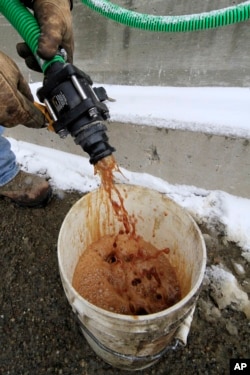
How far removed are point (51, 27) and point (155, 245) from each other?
909mm

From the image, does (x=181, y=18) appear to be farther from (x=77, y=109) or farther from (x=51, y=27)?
(x=77, y=109)

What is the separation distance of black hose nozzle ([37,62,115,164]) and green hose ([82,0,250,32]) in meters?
0.50

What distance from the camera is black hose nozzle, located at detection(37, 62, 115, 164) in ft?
2.60

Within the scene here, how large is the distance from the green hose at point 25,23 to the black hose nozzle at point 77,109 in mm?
115

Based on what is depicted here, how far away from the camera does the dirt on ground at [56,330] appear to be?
105 centimetres

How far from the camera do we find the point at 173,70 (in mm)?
1497

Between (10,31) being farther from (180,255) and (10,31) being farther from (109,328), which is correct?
(109,328)

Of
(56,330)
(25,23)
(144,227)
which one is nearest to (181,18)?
(25,23)

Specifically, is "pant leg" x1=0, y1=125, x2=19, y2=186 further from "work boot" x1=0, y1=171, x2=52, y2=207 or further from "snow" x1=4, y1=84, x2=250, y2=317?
"snow" x1=4, y1=84, x2=250, y2=317

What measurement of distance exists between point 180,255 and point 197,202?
1.52 ft

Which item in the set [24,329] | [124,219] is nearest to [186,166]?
[124,219]

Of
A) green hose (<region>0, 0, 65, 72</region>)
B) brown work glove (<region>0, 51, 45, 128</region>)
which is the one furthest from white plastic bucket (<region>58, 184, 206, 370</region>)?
green hose (<region>0, 0, 65, 72</region>)

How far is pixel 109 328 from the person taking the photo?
2.37 ft

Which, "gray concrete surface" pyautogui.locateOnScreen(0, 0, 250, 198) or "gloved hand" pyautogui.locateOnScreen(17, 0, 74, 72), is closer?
"gloved hand" pyautogui.locateOnScreen(17, 0, 74, 72)
